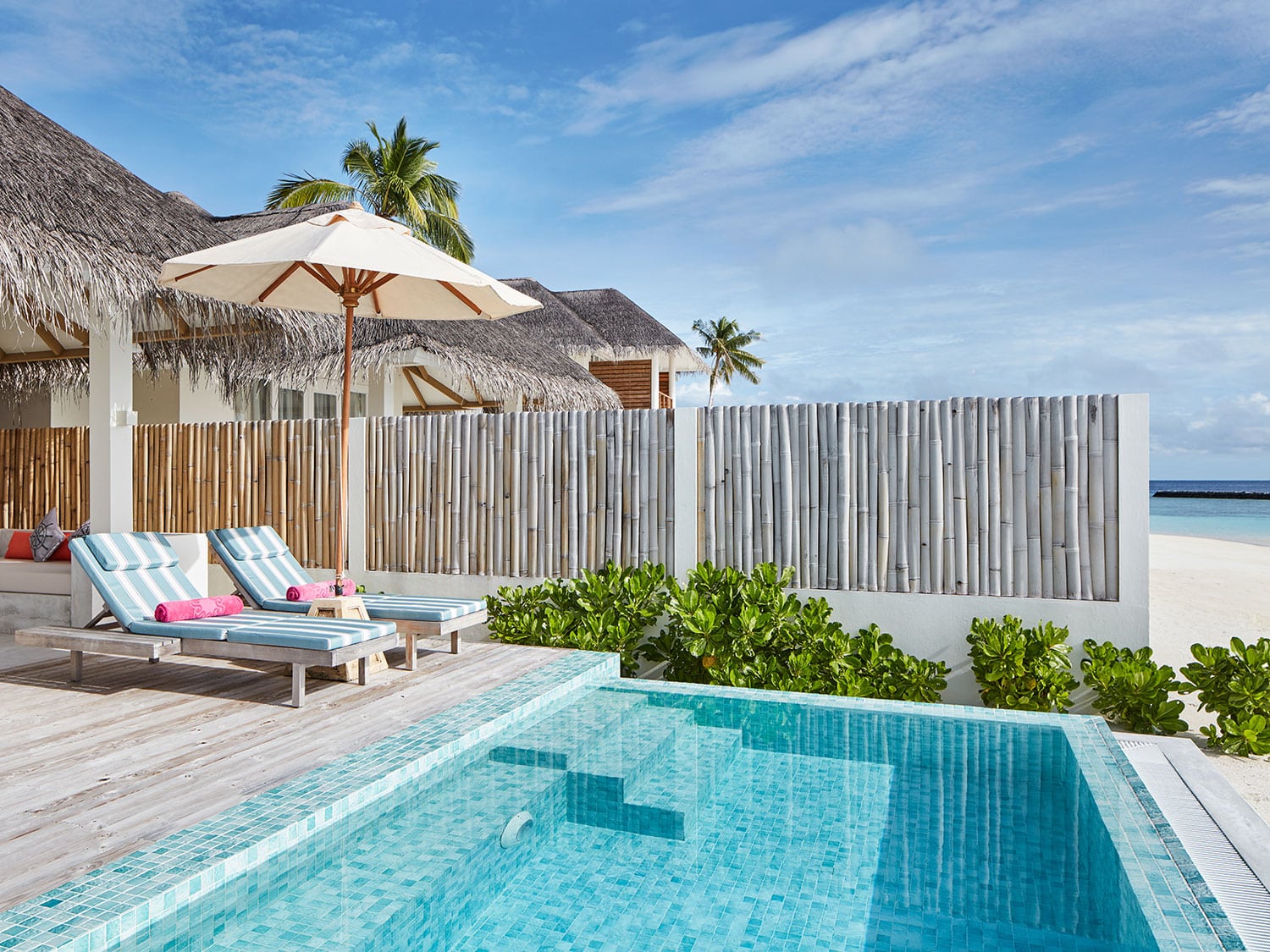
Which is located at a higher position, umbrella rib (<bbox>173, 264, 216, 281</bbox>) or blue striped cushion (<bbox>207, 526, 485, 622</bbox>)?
umbrella rib (<bbox>173, 264, 216, 281</bbox>)

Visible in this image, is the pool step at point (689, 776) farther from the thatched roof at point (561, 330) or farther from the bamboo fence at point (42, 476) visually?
the thatched roof at point (561, 330)

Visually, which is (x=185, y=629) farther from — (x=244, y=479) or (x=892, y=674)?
(x=892, y=674)

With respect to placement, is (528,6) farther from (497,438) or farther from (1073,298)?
(1073,298)

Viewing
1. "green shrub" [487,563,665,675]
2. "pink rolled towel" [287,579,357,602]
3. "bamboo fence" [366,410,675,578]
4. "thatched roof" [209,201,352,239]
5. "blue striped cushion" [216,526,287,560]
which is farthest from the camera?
"thatched roof" [209,201,352,239]

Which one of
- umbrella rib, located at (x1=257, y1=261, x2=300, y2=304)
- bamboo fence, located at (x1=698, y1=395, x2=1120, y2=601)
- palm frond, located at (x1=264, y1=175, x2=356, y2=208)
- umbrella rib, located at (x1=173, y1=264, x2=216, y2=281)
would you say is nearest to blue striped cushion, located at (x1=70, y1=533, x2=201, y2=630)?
umbrella rib, located at (x1=173, y1=264, x2=216, y2=281)

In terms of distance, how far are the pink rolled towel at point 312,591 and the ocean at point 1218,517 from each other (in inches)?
1267

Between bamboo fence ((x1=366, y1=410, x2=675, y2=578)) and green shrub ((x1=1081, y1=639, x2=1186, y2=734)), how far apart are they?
8.83ft

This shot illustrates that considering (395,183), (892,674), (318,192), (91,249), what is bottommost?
(892,674)

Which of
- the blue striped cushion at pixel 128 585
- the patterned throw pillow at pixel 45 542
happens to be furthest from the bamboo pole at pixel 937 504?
the patterned throw pillow at pixel 45 542

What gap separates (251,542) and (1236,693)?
18.9 feet

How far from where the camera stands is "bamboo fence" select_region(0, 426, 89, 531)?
8.93 meters

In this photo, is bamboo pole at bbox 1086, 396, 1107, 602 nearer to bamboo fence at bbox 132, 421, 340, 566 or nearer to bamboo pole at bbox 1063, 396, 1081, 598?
bamboo pole at bbox 1063, 396, 1081, 598

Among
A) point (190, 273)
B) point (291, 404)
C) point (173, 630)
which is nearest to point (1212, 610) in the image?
point (173, 630)

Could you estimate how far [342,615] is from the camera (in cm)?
498
